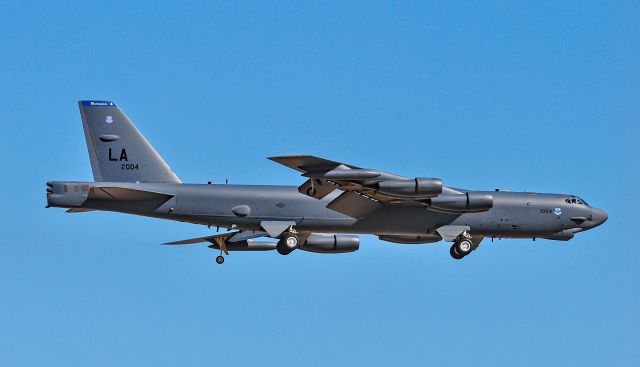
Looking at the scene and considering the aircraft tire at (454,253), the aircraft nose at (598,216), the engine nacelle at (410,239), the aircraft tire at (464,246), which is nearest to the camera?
the aircraft tire at (464,246)

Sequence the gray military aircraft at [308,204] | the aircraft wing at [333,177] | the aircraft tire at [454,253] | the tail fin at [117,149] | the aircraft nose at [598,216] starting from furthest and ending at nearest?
the aircraft nose at [598,216] < the aircraft tire at [454,253] < the tail fin at [117,149] < the gray military aircraft at [308,204] < the aircraft wing at [333,177]

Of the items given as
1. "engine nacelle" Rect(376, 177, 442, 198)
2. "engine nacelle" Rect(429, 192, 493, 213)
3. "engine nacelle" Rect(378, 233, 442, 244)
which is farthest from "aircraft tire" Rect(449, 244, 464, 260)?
"engine nacelle" Rect(376, 177, 442, 198)

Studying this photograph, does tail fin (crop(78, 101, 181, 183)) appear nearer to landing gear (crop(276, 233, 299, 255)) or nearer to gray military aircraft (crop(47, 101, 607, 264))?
gray military aircraft (crop(47, 101, 607, 264))

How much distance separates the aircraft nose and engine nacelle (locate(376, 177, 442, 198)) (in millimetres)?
8546

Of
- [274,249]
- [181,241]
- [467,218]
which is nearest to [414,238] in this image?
[467,218]

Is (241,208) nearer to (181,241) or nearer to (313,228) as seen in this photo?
(313,228)

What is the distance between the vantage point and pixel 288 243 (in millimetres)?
46688

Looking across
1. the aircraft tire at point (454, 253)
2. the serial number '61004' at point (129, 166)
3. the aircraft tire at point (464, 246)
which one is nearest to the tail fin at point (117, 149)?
the serial number '61004' at point (129, 166)

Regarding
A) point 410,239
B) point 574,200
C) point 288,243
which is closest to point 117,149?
point 288,243

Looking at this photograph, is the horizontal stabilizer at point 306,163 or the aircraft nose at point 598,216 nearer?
the horizontal stabilizer at point 306,163

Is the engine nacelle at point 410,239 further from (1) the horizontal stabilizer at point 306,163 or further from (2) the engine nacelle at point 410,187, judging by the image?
(1) the horizontal stabilizer at point 306,163

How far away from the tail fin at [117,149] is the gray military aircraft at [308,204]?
37 mm

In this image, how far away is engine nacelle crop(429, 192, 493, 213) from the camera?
4541 centimetres

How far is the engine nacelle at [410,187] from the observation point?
43.1m
